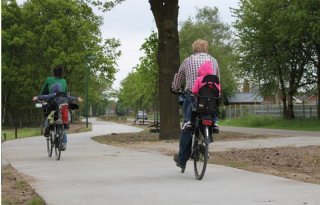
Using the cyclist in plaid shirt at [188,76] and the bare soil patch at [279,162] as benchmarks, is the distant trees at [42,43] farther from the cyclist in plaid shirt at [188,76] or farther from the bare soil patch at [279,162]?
the cyclist in plaid shirt at [188,76]

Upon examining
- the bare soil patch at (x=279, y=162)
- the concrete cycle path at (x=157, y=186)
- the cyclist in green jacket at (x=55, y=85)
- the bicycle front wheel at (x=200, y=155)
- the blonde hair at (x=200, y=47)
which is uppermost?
the blonde hair at (x=200, y=47)

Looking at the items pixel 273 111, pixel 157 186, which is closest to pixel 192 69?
pixel 157 186

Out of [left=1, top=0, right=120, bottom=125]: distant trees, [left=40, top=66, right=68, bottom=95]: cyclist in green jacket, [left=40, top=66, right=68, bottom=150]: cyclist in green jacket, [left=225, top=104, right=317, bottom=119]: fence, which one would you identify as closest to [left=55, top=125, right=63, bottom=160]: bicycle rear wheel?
[left=40, top=66, right=68, bottom=150]: cyclist in green jacket

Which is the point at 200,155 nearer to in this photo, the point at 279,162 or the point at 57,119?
the point at 279,162

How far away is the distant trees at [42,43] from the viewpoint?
167 feet

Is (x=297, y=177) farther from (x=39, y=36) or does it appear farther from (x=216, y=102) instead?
(x=39, y=36)

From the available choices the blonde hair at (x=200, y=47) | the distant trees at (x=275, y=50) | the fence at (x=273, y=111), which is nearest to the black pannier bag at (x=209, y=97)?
the blonde hair at (x=200, y=47)

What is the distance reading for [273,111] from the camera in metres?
50.8

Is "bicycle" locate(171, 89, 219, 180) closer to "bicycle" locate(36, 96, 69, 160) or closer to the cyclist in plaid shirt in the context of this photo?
the cyclist in plaid shirt

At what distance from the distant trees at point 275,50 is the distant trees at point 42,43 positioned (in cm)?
1674

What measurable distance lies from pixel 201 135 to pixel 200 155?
28 cm

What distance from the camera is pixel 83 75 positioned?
2239 inches

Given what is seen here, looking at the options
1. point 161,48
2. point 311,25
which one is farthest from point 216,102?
point 311,25

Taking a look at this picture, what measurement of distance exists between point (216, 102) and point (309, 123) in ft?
88.6
